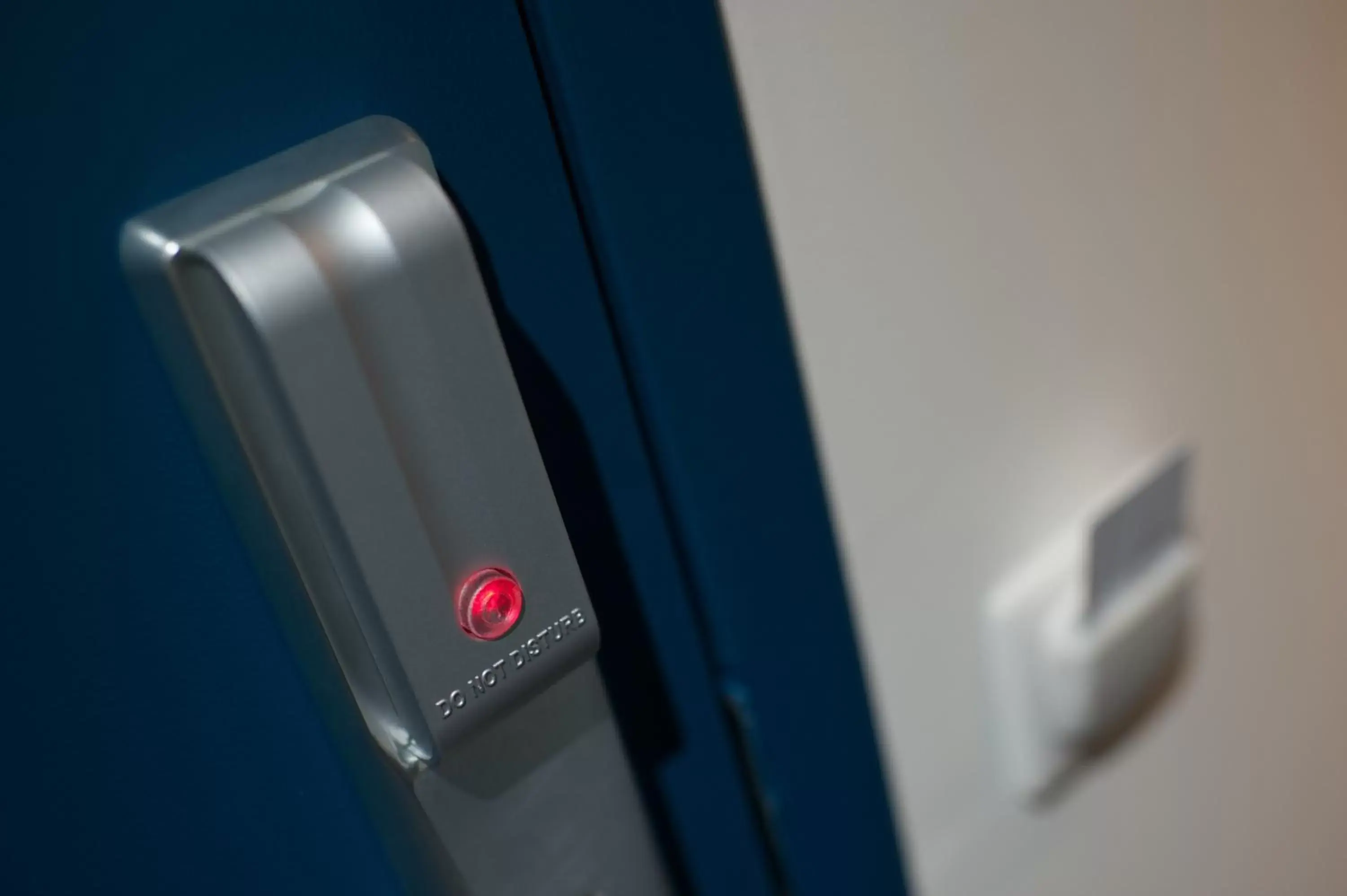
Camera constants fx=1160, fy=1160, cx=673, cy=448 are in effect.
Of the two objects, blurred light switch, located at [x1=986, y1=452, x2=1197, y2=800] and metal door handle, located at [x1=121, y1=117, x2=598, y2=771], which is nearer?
metal door handle, located at [x1=121, y1=117, x2=598, y2=771]

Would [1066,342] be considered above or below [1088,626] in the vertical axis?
above

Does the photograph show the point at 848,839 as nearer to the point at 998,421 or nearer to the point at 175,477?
the point at 998,421

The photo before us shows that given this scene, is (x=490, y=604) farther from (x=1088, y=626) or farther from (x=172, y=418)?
(x=1088, y=626)

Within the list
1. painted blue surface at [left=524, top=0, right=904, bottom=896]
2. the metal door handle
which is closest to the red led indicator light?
the metal door handle

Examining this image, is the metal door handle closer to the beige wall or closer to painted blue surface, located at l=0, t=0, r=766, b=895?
painted blue surface, located at l=0, t=0, r=766, b=895

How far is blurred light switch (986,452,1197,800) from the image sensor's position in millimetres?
561

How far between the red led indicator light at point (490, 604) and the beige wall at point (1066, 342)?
0.17 meters

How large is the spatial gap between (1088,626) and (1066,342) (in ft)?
0.46

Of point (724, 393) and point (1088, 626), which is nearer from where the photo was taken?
point (724, 393)

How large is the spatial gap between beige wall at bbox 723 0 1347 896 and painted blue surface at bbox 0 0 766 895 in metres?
0.10

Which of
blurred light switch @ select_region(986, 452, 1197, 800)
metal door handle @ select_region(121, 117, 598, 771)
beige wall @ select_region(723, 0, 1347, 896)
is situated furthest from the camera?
blurred light switch @ select_region(986, 452, 1197, 800)

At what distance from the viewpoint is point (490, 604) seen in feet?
1.02

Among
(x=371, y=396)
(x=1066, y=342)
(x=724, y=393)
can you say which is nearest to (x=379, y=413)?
(x=371, y=396)

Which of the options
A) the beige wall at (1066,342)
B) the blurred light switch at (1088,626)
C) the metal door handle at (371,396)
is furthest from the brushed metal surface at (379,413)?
the blurred light switch at (1088,626)
